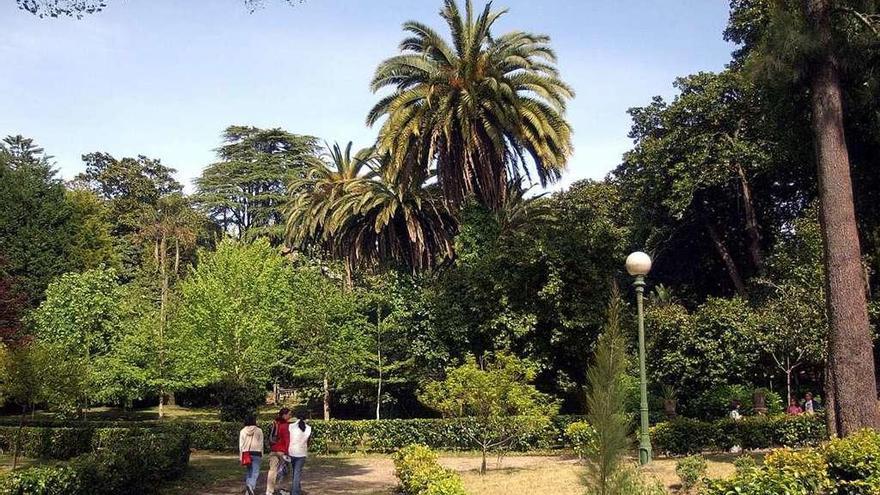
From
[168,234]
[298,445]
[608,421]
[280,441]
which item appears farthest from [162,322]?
[608,421]

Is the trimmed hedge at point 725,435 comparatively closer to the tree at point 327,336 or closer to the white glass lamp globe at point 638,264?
the white glass lamp globe at point 638,264

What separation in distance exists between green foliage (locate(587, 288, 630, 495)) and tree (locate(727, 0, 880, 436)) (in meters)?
10.5

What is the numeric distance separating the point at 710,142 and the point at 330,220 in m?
16.2

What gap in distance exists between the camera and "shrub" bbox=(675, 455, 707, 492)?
11656 millimetres

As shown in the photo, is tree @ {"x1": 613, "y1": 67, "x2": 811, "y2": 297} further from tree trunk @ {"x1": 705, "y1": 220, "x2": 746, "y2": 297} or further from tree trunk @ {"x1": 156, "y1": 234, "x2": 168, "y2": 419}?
tree trunk @ {"x1": 156, "y1": 234, "x2": 168, "y2": 419}

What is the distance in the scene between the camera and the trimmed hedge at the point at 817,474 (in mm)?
9453

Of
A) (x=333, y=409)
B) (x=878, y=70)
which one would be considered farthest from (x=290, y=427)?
(x=333, y=409)

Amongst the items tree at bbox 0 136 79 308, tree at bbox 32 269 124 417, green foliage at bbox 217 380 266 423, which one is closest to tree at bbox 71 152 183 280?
tree at bbox 0 136 79 308

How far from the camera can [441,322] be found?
27.7 meters

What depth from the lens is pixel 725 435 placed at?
17844 millimetres

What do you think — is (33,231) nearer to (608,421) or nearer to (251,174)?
(251,174)

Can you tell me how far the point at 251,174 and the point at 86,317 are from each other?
78.4ft

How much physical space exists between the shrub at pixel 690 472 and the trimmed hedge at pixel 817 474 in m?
1.63

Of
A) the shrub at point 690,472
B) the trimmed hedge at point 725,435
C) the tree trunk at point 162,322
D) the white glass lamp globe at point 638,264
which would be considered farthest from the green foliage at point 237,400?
the shrub at point 690,472
